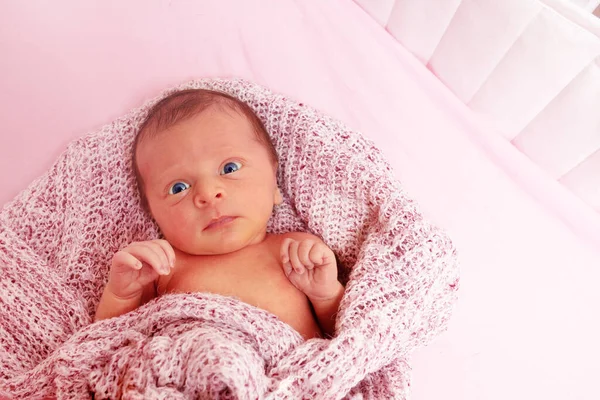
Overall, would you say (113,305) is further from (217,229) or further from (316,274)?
(316,274)

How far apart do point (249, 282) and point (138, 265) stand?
0.78 feet

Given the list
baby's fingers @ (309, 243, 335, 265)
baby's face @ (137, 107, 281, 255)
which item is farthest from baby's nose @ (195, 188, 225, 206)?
baby's fingers @ (309, 243, 335, 265)

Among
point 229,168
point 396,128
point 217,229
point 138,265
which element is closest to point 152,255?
point 138,265

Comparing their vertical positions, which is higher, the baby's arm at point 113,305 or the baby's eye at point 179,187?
the baby's eye at point 179,187

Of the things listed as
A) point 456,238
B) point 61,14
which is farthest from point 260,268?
point 61,14

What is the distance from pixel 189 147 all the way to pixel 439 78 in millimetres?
773

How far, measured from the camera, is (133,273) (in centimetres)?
99

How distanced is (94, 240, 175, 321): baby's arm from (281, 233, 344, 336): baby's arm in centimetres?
23

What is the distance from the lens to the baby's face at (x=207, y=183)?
3.39 ft

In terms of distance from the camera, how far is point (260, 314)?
945 millimetres

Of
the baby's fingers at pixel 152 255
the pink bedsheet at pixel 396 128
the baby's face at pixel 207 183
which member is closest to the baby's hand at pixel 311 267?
the baby's face at pixel 207 183

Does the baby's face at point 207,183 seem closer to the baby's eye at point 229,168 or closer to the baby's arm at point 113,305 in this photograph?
the baby's eye at point 229,168

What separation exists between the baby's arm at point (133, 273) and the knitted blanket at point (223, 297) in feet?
0.18

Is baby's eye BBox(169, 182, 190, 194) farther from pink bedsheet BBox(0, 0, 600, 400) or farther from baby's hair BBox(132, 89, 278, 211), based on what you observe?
pink bedsheet BBox(0, 0, 600, 400)
